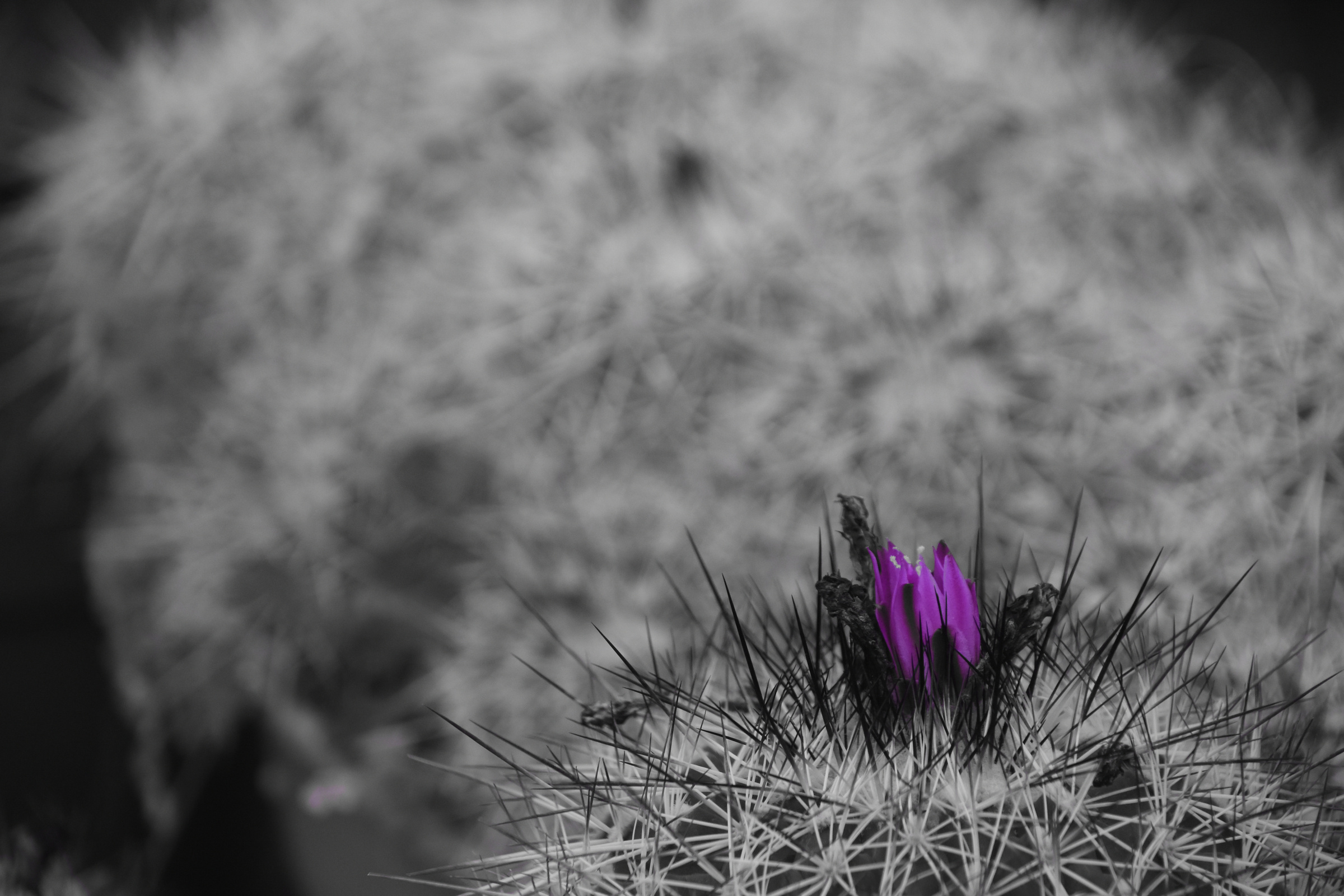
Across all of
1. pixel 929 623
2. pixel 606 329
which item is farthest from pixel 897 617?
pixel 606 329

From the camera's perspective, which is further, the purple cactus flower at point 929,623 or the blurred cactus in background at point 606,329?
the blurred cactus in background at point 606,329

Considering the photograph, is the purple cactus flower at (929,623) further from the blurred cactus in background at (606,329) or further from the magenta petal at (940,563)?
the blurred cactus in background at (606,329)

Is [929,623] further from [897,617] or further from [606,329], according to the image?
[606,329]

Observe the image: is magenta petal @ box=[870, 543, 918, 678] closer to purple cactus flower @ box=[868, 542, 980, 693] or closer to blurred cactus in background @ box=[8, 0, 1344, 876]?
purple cactus flower @ box=[868, 542, 980, 693]

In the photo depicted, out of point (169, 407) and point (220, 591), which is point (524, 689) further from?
point (169, 407)

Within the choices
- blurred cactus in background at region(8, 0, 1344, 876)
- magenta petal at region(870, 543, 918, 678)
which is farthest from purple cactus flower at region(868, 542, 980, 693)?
blurred cactus in background at region(8, 0, 1344, 876)

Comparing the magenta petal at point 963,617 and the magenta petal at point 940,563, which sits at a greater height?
the magenta petal at point 940,563

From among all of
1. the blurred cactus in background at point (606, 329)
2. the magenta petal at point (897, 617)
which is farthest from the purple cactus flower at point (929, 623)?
the blurred cactus in background at point (606, 329)

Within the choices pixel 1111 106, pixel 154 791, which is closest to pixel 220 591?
pixel 154 791
